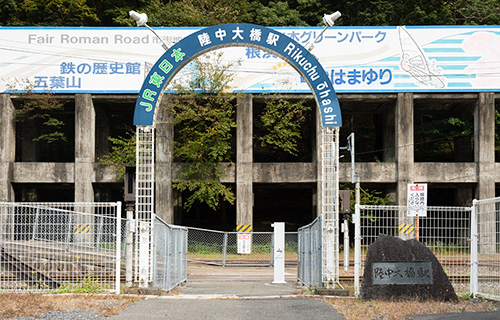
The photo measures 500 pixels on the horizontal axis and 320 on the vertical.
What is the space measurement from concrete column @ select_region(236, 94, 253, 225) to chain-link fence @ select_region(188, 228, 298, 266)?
2607 millimetres

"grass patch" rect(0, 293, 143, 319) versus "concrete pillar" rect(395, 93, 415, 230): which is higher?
"concrete pillar" rect(395, 93, 415, 230)

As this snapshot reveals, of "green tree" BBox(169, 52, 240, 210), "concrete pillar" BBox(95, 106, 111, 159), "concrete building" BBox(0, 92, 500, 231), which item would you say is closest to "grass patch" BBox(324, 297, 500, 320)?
"concrete building" BBox(0, 92, 500, 231)

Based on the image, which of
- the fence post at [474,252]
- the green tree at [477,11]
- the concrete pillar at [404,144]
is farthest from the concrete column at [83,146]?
the fence post at [474,252]

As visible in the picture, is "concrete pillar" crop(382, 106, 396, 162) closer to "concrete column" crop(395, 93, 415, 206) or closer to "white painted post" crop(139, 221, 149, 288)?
"concrete column" crop(395, 93, 415, 206)

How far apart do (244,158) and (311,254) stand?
18226 millimetres

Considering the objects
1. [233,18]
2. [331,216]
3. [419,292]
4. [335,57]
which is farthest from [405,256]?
[233,18]

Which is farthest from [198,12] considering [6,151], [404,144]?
[404,144]

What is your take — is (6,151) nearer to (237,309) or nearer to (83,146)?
(83,146)

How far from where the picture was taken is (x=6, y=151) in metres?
33.3

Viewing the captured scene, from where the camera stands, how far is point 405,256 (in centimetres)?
1137

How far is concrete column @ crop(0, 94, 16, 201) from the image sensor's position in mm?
33031

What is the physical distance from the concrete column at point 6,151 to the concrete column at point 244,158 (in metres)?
13.1

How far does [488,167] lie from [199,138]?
16.7 meters

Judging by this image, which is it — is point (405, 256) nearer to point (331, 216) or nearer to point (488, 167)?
point (331, 216)
